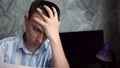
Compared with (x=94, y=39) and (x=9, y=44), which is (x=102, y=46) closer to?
(x=94, y=39)

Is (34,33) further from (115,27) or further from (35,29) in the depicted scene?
(115,27)

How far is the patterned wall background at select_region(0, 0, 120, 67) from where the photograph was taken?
1726mm

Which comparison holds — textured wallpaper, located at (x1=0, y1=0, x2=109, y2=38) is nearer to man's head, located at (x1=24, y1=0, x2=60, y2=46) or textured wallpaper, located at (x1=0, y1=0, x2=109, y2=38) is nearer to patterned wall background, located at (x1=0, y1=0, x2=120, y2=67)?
patterned wall background, located at (x1=0, y1=0, x2=120, y2=67)

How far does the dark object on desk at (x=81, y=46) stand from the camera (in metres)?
1.66

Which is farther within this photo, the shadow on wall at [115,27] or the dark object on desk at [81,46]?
the shadow on wall at [115,27]

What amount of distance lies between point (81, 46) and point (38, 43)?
2.51 feet

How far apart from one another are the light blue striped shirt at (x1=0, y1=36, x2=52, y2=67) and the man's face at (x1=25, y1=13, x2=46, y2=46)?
5 cm

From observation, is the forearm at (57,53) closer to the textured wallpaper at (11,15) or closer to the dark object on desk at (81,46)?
the dark object on desk at (81,46)

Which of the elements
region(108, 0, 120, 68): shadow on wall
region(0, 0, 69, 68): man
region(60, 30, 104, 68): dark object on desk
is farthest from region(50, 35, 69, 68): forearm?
region(108, 0, 120, 68): shadow on wall

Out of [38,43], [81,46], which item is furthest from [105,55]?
[38,43]

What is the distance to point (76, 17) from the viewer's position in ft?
6.15

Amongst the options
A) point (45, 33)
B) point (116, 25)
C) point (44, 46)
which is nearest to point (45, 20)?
point (45, 33)

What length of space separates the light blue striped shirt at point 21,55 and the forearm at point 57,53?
0.36 feet

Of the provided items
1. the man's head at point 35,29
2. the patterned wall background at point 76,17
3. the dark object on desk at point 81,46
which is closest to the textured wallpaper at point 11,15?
the patterned wall background at point 76,17
